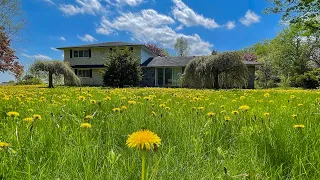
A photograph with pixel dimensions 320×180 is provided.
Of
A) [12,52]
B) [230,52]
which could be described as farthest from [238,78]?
[12,52]

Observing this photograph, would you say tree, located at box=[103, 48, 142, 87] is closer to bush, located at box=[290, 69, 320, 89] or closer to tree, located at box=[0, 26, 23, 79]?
tree, located at box=[0, 26, 23, 79]

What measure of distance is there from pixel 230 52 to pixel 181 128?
15629 millimetres

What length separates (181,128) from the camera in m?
2.05

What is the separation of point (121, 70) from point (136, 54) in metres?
6.96

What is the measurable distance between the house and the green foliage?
8027 millimetres

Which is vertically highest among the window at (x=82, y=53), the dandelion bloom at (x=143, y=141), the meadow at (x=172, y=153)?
the window at (x=82, y=53)

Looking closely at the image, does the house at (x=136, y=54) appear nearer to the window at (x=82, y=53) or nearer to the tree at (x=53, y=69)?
the window at (x=82, y=53)

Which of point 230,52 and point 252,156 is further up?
point 230,52

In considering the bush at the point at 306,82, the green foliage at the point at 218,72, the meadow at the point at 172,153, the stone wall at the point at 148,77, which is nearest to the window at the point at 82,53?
the stone wall at the point at 148,77

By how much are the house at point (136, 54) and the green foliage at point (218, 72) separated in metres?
8.03

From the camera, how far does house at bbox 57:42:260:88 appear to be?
85.2 ft

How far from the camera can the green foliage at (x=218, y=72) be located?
16.2 metres

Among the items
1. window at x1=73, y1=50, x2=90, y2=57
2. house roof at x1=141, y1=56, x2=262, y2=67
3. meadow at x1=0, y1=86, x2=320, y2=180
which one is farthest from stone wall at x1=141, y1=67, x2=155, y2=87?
meadow at x1=0, y1=86, x2=320, y2=180

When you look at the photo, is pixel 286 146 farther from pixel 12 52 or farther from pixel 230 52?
pixel 12 52
